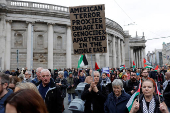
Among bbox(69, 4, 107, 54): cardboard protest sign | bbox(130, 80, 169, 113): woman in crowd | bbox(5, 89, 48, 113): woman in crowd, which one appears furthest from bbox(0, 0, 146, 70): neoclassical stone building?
bbox(5, 89, 48, 113): woman in crowd

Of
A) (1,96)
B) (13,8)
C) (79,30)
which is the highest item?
(13,8)

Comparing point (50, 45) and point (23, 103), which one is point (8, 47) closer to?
point (50, 45)

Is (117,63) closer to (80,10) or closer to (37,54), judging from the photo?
(37,54)

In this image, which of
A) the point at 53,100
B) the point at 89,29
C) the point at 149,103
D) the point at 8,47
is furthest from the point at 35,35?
the point at 149,103

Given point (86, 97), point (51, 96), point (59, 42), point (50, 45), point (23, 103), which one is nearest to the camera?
point (23, 103)

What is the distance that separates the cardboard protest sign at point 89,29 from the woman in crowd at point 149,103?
2503mm

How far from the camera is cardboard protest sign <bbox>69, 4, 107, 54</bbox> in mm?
5523

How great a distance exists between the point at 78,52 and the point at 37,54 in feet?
68.4

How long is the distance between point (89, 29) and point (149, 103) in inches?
128

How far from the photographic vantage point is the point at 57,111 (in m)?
4.14

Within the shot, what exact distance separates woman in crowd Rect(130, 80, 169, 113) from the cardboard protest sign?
98.5 inches

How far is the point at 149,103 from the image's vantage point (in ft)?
10.3

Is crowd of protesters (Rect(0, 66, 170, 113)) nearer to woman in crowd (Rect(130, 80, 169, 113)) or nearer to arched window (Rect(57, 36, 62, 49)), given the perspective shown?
woman in crowd (Rect(130, 80, 169, 113))

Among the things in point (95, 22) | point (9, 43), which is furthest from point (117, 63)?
point (95, 22)
